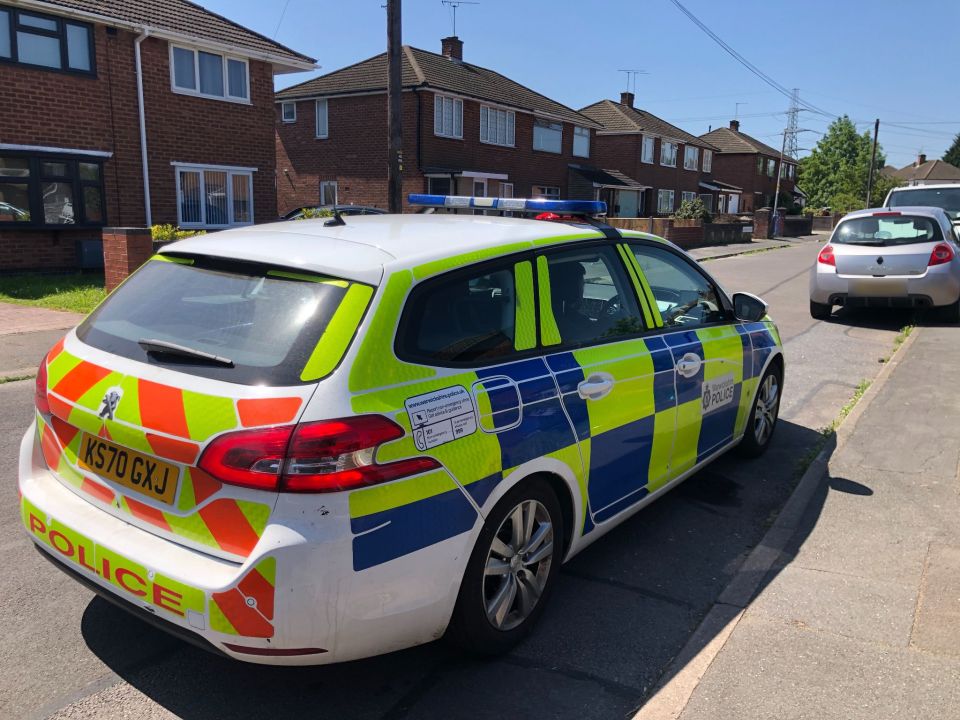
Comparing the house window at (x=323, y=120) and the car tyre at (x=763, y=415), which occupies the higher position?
the house window at (x=323, y=120)

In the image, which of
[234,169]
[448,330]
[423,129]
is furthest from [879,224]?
[423,129]

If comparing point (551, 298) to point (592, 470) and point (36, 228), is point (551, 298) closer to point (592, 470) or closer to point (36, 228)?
point (592, 470)

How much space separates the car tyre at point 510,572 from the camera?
2812mm

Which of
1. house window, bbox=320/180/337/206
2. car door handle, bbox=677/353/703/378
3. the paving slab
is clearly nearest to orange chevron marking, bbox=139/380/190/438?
car door handle, bbox=677/353/703/378

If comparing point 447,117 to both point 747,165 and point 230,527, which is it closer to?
point 230,527

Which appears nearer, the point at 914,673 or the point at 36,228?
the point at 914,673

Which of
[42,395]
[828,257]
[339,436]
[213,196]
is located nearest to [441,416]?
[339,436]

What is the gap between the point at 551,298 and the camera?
336 centimetres

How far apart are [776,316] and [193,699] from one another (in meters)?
11.4

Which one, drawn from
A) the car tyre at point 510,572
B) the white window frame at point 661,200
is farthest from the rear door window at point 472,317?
the white window frame at point 661,200

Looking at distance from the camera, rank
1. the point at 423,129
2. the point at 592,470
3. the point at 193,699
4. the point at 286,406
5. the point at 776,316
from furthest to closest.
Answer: the point at 423,129
the point at 776,316
the point at 592,470
the point at 193,699
the point at 286,406

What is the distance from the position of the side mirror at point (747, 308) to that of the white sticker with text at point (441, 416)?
274 cm

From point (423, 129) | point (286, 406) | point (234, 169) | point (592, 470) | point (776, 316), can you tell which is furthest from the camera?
point (423, 129)

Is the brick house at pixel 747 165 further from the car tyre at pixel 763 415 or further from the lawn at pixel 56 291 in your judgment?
the car tyre at pixel 763 415
